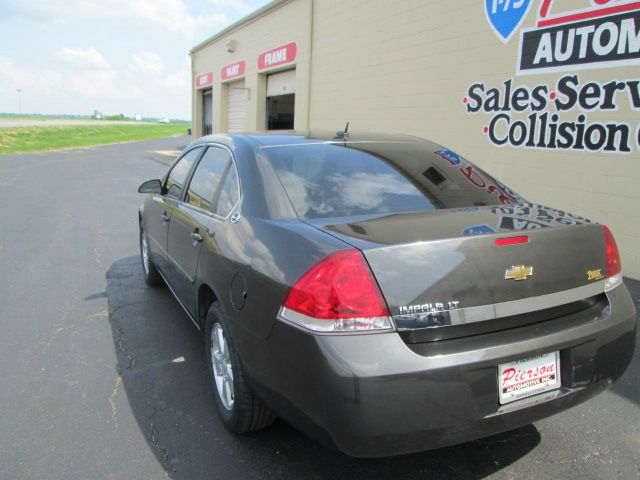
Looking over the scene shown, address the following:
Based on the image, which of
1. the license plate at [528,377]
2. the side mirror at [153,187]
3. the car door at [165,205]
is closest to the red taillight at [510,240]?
the license plate at [528,377]

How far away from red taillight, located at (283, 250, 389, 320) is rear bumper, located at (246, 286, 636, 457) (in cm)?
9

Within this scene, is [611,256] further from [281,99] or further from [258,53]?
[258,53]

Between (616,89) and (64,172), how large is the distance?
16587 mm

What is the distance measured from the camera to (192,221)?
3.36m

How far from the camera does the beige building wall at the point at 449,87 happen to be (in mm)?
5617

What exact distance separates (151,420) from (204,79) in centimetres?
2075

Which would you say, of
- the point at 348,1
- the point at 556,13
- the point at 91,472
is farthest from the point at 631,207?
the point at 348,1

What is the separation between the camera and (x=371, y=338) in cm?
187

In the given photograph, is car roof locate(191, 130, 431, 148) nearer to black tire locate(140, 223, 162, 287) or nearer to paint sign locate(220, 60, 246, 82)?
black tire locate(140, 223, 162, 287)

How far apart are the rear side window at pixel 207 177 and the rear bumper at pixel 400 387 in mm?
1472

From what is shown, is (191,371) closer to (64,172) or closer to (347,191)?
(347,191)

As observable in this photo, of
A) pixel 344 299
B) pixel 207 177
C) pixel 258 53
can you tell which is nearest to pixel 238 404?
pixel 344 299

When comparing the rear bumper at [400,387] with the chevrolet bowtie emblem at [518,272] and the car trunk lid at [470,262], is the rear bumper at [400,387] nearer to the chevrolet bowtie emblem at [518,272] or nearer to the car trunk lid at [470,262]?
the car trunk lid at [470,262]

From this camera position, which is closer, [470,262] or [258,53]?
[470,262]
